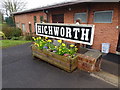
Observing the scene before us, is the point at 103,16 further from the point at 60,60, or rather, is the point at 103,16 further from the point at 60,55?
the point at 60,60

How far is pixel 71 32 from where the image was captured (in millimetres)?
3111

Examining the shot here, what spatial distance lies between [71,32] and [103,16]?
3721 millimetres

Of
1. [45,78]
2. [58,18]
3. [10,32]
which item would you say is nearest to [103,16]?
[58,18]

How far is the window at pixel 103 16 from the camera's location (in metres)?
5.34

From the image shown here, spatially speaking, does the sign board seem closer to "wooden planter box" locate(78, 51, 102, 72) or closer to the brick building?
"wooden planter box" locate(78, 51, 102, 72)

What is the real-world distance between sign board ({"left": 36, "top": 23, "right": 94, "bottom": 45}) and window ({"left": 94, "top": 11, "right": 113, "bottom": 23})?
3602 millimetres

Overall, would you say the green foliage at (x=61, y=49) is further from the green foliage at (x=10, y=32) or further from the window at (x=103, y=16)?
the green foliage at (x=10, y=32)

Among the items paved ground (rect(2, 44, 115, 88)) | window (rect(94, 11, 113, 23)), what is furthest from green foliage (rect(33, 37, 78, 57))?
window (rect(94, 11, 113, 23))

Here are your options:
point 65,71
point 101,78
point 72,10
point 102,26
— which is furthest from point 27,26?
point 101,78

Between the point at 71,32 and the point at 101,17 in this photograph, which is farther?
the point at 101,17

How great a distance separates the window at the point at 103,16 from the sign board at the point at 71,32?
3602 millimetres

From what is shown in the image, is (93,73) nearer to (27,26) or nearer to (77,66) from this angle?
(77,66)

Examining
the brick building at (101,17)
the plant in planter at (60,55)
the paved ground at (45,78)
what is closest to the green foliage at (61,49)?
the plant in planter at (60,55)

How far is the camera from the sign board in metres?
2.70
